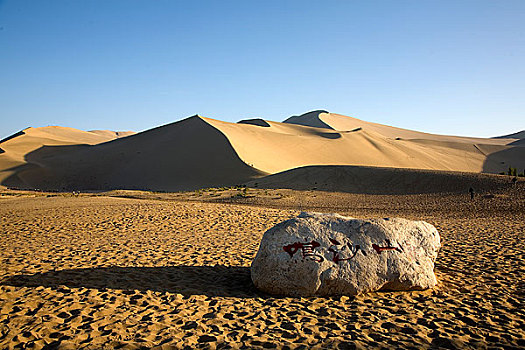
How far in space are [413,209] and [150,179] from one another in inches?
1229

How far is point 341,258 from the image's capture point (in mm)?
5645

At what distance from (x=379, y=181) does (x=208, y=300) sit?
24.5 metres

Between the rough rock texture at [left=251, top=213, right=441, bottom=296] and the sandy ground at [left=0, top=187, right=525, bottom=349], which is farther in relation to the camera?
the rough rock texture at [left=251, top=213, right=441, bottom=296]

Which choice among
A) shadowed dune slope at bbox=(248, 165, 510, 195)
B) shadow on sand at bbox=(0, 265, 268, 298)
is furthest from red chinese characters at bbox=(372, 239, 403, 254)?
shadowed dune slope at bbox=(248, 165, 510, 195)

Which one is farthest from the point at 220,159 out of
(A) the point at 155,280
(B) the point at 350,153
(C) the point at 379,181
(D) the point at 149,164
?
(A) the point at 155,280

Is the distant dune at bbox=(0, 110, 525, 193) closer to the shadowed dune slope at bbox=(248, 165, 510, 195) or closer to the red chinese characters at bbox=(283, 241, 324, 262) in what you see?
the shadowed dune slope at bbox=(248, 165, 510, 195)

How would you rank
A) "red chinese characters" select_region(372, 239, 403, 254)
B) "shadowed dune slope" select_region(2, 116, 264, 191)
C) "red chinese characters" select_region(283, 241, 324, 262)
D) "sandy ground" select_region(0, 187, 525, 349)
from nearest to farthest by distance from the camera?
"sandy ground" select_region(0, 187, 525, 349) → "red chinese characters" select_region(283, 241, 324, 262) → "red chinese characters" select_region(372, 239, 403, 254) → "shadowed dune slope" select_region(2, 116, 264, 191)

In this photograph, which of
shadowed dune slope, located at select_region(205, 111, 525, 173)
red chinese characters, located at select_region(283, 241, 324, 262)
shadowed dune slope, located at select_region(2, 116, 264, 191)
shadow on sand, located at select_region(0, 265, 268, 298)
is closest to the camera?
red chinese characters, located at select_region(283, 241, 324, 262)

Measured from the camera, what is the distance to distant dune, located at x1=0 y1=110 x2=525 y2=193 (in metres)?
37.4

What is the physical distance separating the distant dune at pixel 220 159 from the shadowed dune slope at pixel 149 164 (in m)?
0.11

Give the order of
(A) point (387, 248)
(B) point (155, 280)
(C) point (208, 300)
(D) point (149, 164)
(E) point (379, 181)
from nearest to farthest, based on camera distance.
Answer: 1. (C) point (208, 300)
2. (A) point (387, 248)
3. (B) point (155, 280)
4. (E) point (379, 181)
5. (D) point (149, 164)

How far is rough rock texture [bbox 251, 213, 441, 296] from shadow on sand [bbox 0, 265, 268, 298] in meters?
0.59

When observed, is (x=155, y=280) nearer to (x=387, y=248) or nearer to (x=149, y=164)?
(x=387, y=248)

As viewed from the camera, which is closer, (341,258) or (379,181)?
(341,258)
